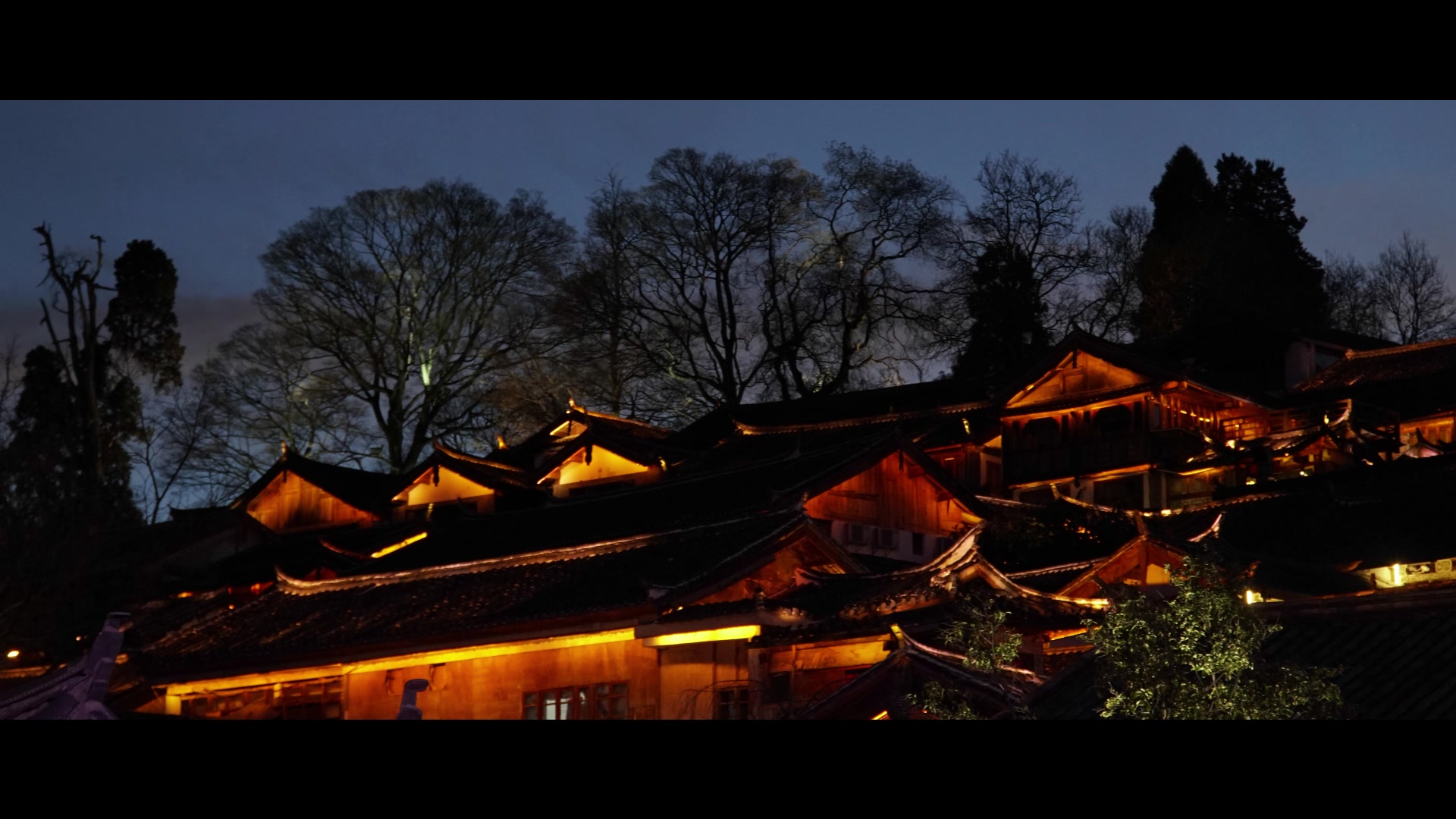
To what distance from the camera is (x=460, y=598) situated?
1126 inches

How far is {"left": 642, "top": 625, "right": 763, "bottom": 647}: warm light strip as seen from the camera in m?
22.4

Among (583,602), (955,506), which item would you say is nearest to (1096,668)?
(583,602)

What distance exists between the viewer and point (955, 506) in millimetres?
33375

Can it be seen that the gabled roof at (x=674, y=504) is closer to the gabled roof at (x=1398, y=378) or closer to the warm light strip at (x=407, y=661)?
the warm light strip at (x=407, y=661)

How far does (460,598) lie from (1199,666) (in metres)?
19.1

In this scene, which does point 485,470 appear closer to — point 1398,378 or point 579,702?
point 579,702

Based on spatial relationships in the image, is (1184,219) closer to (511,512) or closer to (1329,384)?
(1329,384)

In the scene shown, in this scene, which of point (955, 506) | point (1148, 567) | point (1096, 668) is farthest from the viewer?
point (955, 506)

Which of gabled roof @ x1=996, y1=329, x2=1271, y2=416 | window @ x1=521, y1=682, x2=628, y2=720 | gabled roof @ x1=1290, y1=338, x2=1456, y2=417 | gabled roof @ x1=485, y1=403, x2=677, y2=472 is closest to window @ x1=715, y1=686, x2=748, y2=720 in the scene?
window @ x1=521, y1=682, x2=628, y2=720

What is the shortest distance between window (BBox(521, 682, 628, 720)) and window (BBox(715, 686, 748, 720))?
6.41ft

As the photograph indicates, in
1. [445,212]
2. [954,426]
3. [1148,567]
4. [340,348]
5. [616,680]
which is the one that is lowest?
[616,680]

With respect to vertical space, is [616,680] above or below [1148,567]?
below

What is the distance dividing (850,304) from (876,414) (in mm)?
→ 8467

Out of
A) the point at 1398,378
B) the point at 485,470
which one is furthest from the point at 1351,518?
the point at 485,470
